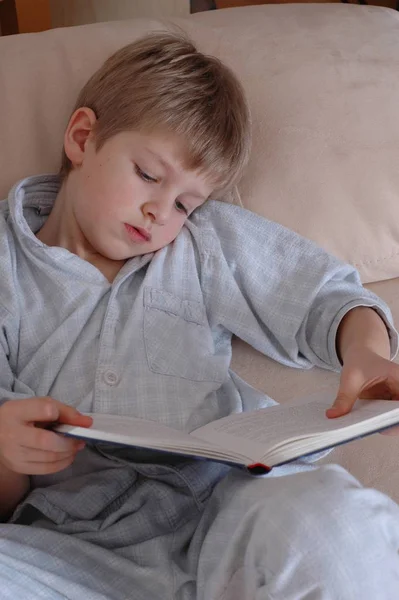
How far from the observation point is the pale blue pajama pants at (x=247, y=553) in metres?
0.71

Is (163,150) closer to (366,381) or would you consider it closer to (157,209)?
(157,209)

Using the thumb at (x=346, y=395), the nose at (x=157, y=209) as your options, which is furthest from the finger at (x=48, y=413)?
the nose at (x=157, y=209)

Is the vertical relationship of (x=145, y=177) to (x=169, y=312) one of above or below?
above

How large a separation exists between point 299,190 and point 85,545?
595 mm

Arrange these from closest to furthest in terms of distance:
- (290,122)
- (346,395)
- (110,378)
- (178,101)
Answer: (346,395) < (110,378) < (178,101) < (290,122)

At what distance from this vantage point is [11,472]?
897mm

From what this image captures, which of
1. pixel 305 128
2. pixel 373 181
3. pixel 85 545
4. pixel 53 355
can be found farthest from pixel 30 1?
pixel 85 545

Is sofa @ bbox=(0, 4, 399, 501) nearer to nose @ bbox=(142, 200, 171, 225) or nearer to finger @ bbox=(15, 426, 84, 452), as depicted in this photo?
nose @ bbox=(142, 200, 171, 225)

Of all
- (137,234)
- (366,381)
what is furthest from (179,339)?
(366,381)

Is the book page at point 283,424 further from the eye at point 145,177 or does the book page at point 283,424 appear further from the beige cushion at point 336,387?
the eye at point 145,177

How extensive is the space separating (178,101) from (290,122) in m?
0.23

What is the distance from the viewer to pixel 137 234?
1.05 metres

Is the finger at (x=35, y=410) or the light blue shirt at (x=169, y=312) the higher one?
the finger at (x=35, y=410)

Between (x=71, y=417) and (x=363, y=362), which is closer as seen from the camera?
(x=71, y=417)
